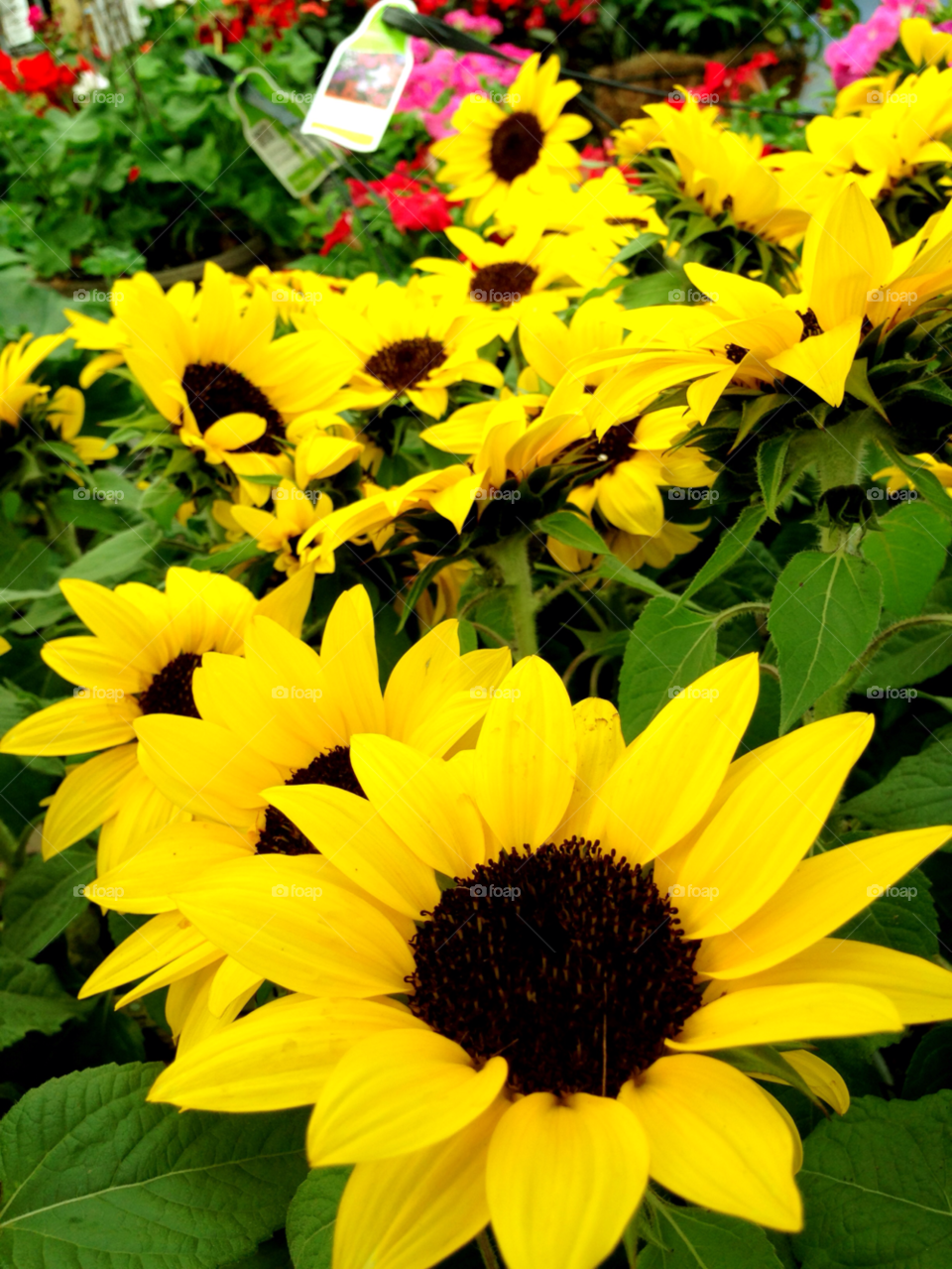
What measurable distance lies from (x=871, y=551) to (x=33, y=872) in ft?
2.33

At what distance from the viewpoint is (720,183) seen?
2.90 ft

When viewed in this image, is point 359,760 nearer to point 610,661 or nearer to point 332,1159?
point 332,1159

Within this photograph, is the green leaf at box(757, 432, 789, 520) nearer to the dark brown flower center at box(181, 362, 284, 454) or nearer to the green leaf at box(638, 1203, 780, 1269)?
the green leaf at box(638, 1203, 780, 1269)

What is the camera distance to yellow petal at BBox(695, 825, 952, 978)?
1.17 feet

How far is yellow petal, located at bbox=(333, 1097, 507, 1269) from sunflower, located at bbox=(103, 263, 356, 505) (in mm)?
671

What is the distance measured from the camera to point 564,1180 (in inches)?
12.3

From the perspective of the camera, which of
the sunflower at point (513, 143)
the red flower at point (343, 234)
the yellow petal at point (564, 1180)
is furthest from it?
the red flower at point (343, 234)

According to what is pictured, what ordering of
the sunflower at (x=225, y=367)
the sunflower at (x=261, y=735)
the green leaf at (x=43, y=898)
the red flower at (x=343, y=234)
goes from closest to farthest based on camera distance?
the sunflower at (x=261, y=735) → the green leaf at (x=43, y=898) → the sunflower at (x=225, y=367) → the red flower at (x=343, y=234)

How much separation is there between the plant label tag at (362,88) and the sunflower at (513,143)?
0.88 feet

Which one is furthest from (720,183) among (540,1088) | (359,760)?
(540,1088)

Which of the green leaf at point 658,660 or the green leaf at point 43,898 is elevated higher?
the green leaf at point 658,660

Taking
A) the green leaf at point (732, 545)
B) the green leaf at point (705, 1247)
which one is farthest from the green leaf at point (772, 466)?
the green leaf at point (705, 1247)

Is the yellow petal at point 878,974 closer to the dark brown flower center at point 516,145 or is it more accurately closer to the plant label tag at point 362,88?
the plant label tag at point 362,88

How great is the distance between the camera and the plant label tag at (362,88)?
119 centimetres
